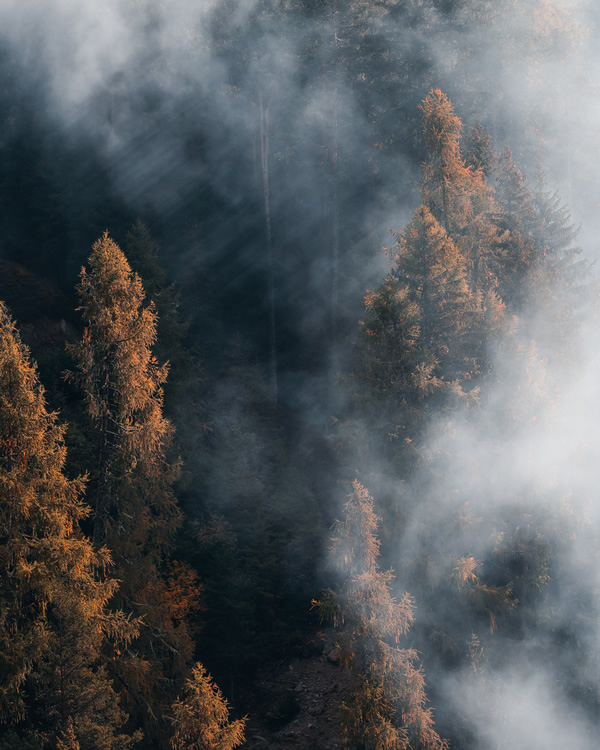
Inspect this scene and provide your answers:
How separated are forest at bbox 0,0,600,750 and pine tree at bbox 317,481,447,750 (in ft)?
0.19

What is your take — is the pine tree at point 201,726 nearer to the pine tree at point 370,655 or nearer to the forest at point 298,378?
the forest at point 298,378

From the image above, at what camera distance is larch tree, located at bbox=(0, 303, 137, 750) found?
9.19 m

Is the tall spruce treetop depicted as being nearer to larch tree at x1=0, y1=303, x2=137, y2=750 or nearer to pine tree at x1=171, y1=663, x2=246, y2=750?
larch tree at x1=0, y1=303, x2=137, y2=750

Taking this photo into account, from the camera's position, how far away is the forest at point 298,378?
38.4 feet

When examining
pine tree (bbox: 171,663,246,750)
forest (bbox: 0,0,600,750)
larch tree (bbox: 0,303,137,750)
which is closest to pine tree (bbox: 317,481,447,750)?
forest (bbox: 0,0,600,750)

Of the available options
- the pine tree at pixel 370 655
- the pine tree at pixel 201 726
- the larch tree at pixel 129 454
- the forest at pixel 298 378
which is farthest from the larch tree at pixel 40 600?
the pine tree at pixel 370 655

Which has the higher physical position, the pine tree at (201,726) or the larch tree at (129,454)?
the larch tree at (129,454)

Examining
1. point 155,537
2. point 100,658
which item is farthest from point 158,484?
point 100,658

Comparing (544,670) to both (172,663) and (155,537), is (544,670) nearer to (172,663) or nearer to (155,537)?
(172,663)

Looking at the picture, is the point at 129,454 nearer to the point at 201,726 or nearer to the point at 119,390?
the point at 119,390

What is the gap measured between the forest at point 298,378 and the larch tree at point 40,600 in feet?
0.16

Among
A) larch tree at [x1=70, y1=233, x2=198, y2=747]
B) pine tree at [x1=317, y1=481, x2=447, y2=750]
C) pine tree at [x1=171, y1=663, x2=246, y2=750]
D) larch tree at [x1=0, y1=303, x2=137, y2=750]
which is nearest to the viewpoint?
larch tree at [x1=0, y1=303, x2=137, y2=750]

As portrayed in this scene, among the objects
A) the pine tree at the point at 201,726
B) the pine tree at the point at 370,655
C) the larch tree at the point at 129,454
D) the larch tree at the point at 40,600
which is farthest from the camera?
the larch tree at the point at 129,454

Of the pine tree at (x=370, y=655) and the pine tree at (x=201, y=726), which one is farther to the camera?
the pine tree at (x=370, y=655)
